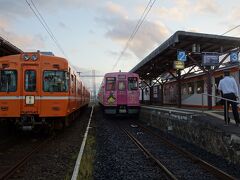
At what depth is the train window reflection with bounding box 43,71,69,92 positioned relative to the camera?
1234 centimetres

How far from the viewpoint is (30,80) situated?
1229cm


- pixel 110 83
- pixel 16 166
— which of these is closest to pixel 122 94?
pixel 110 83

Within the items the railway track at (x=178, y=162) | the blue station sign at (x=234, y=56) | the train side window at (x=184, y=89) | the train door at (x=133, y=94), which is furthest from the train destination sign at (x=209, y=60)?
the train side window at (x=184, y=89)

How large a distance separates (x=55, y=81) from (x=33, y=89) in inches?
32.3

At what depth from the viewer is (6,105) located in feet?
39.3

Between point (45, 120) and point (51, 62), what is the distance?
2.09m

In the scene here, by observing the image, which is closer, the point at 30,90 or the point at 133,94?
the point at 30,90

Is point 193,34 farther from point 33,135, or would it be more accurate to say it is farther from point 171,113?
point 33,135

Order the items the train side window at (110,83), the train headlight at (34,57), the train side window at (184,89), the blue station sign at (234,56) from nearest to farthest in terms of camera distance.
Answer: the train headlight at (34,57), the blue station sign at (234,56), the train side window at (110,83), the train side window at (184,89)

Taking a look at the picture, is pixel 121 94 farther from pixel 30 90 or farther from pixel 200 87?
pixel 30 90

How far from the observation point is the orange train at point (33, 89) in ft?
39.5

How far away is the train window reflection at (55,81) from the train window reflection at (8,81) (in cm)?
104

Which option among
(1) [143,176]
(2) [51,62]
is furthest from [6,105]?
(1) [143,176]

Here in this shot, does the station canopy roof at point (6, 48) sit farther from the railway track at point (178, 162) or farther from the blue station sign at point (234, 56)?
the blue station sign at point (234, 56)
